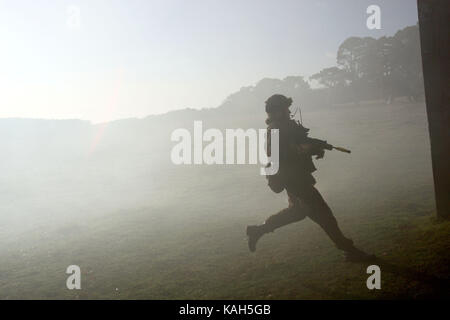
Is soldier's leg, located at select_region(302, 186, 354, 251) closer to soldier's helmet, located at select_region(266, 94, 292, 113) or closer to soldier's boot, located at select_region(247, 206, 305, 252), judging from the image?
soldier's boot, located at select_region(247, 206, 305, 252)

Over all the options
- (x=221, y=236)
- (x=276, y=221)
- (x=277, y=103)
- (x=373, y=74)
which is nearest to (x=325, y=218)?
(x=276, y=221)

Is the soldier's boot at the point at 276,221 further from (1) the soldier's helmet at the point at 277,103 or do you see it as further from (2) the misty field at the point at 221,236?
(1) the soldier's helmet at the point at 277,103

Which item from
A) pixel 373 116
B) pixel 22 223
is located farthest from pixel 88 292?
pixel 373 116

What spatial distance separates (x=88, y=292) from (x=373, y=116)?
26903mm

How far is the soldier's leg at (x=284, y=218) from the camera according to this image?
13.8 ft

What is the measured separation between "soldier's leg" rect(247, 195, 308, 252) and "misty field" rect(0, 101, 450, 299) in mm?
379

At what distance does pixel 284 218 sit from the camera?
4.32 m

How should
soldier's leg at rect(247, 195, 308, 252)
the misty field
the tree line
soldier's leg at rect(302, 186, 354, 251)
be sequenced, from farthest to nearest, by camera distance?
the tree line < soldier's leg at rect(247, 195, 308, 252) < soldier's leg at rect(302, 186, 354, 251) < the misty field

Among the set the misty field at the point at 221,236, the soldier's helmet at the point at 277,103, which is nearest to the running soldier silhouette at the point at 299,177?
the soldier's helmet at the point at 277,103

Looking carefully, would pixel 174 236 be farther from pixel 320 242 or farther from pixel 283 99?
pixel 283 99

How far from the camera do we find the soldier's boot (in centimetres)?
426

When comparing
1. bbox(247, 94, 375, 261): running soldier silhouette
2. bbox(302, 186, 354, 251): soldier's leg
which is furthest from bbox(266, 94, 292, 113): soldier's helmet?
bbox(302, 186, 354, 251): soldier's leg

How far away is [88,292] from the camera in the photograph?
4066 millimetres

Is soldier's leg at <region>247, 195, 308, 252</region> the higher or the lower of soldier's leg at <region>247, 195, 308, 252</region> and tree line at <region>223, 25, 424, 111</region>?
the lower
